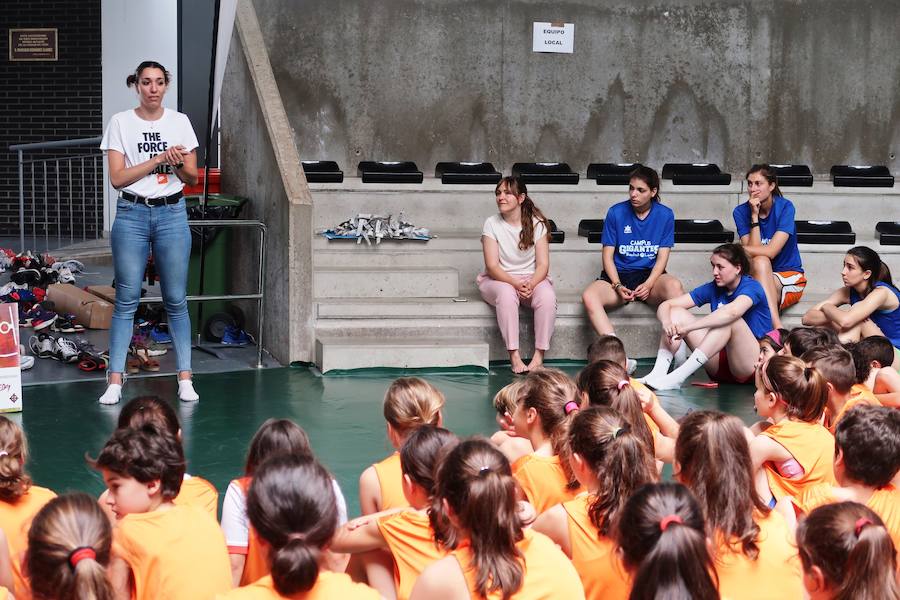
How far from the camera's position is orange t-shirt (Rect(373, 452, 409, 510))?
3.29 m

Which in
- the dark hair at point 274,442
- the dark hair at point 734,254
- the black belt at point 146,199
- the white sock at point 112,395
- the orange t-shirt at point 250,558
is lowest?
the white sock at point 112,395

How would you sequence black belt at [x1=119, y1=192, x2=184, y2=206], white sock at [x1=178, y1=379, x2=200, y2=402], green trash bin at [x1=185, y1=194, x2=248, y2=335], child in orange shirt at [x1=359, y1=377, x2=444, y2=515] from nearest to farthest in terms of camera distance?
1. child in orange shirt at [x1=359, y1=377, x2=444, y2=515]
2. black belt at [x1=119, y1=192, x2=184, y2=206]
3. white sock at [x1=178, y1=379, x2=200, y2=402]
4. green trash bin at [x1=185, y1=194, x2=248, y2=335]

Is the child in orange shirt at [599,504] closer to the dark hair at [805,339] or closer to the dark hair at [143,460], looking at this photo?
the dark hair at [143,460]

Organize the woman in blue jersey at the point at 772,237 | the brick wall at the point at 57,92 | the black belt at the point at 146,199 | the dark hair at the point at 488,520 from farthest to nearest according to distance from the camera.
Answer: the brick wall at the point at 57,92, the woman in blue jersey at the point at 772,237, the black belt at the point at 146,199, the dark hair at the point at 488,520

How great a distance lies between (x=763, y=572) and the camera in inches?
106

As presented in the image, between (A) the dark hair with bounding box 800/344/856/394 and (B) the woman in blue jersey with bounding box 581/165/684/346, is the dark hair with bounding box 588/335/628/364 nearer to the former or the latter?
(A) the dark hair with bounding box 800/344/856/394

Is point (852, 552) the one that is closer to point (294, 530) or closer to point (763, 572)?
point (763, 572)

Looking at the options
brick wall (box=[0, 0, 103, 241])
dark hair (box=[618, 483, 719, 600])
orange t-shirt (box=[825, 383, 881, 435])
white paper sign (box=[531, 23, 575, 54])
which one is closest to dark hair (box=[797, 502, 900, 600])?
dark hair (box=[618, 483, 719, 600])

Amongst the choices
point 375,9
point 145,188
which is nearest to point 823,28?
point 375,9

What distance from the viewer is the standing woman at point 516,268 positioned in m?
7.04

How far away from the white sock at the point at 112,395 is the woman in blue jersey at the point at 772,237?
376 centimetres

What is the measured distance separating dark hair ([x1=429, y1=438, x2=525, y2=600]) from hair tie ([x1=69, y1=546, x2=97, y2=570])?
74 centimetres

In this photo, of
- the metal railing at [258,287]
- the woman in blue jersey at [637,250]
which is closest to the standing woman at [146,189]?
the metal railing at [258,287]

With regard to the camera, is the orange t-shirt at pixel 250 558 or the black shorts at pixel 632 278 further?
the black shorts at pixel 632 278
